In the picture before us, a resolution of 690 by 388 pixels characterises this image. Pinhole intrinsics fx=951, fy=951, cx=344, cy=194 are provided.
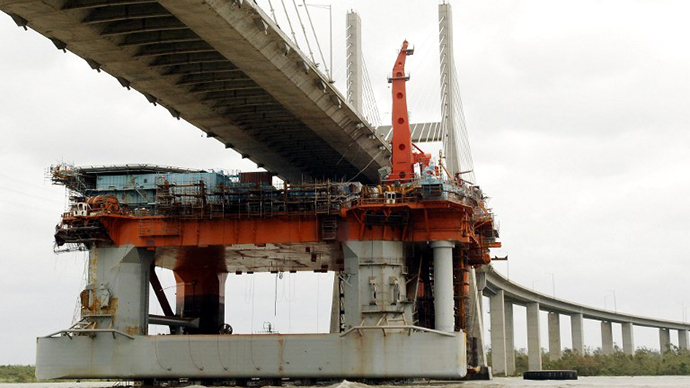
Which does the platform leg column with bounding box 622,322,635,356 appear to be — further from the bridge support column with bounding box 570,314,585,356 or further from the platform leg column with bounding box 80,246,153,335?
the platform leg column with bounding box 80,246,153,335

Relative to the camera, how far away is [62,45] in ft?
117

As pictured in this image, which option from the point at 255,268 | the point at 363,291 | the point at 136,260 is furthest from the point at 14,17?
the point at 255,268

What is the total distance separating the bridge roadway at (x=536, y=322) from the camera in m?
96.6

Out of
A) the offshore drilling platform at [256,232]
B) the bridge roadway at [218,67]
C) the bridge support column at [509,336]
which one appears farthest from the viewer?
the bridge support column at [509,336]

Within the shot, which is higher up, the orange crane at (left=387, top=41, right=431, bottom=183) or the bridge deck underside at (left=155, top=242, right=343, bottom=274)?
the orange crane at (left=387, top=41, right=431, bottom=183)

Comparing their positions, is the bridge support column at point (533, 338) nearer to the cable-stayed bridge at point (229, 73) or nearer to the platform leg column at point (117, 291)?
the cable-stayed bridge at point (229, 73)

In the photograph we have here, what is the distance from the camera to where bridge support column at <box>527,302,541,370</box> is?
10550 cm

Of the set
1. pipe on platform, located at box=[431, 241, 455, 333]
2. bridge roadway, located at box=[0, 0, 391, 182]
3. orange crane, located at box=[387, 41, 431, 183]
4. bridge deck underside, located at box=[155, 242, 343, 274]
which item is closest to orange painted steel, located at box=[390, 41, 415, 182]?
orange crane, located at box=[387, 41, 431, 183]

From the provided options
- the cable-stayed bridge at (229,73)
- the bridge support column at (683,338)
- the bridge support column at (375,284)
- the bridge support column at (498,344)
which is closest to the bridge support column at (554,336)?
the bridge support column at (498,344)

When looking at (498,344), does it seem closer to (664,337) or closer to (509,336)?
(509,336)

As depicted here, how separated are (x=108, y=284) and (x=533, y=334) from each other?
72256 mm

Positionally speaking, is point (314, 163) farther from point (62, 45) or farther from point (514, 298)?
point (514, 298)

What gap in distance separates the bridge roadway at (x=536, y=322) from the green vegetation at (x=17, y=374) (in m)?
41.7

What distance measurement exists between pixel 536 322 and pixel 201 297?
62382 millimetres
